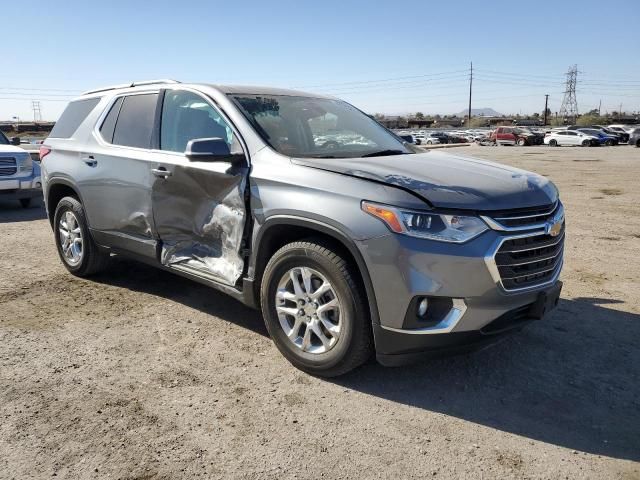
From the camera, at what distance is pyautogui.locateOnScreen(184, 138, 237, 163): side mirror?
3750 millimetres

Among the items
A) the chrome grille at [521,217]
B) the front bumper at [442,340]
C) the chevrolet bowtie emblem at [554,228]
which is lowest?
the front bumper at [442,340]

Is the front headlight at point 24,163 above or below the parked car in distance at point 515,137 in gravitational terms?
above

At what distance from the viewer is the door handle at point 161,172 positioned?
4.34m

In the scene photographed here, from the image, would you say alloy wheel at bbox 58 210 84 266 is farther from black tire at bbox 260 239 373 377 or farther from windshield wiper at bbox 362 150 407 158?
windshield wiper at bbox 362 150 407 158

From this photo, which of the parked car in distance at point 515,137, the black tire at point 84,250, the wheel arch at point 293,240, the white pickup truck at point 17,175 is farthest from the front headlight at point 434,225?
the parked car in distance at point 515,137

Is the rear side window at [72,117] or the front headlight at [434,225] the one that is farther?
the rear side window at [72,117]

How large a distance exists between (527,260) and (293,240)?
1.47 metres

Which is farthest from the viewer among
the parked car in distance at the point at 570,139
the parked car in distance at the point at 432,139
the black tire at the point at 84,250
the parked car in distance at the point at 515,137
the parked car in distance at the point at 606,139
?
the parked car in distance at the point at 432,139

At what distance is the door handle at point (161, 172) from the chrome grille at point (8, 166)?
25.0 ft

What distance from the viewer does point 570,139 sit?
42.8 metres

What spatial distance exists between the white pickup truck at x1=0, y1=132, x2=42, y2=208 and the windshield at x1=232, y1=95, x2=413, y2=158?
8.03m

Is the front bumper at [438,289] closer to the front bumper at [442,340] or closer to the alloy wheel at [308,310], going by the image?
the front bumper at [442,340]

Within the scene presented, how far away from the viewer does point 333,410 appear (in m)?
3.22

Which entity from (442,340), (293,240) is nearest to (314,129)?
(293,240)
